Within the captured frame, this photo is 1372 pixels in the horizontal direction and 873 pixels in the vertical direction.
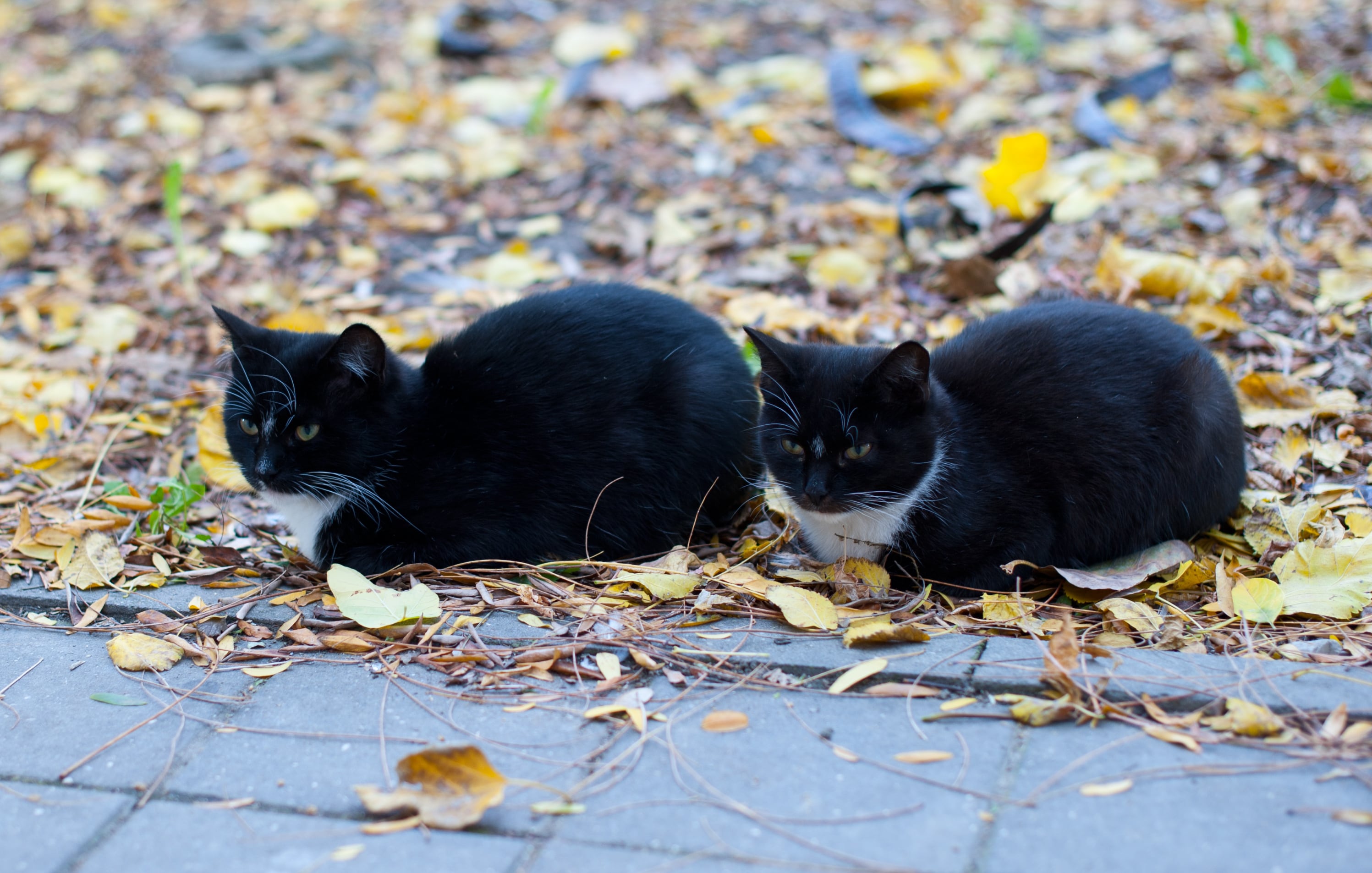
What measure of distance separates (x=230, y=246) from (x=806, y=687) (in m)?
4.19

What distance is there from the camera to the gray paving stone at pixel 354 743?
2100 millimetres

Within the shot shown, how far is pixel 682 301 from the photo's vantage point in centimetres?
349

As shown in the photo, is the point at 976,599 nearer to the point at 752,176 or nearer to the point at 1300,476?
the point at 1300,476

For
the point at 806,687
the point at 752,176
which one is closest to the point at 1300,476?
the point at 806,687

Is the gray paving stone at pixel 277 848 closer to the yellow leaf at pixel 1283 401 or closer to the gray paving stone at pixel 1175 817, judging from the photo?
the gray paving stone at pixel 1175 817

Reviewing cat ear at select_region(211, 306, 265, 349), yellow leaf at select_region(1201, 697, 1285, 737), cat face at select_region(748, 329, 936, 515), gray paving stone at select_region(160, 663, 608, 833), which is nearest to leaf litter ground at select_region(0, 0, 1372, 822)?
yellow leaf at select_region(1201, 697, 1285, 737)

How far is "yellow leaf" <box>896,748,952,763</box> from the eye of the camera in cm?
211

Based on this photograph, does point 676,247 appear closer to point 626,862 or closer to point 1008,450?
point 1008,450

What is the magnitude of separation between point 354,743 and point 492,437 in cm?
109

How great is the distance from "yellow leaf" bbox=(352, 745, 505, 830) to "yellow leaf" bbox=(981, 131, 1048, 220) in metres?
3.81

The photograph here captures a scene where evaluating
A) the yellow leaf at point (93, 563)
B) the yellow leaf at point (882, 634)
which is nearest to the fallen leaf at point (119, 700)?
the yellow leaf at point (93, 563)

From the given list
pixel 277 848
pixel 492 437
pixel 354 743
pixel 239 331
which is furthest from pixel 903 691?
pixel 239 331

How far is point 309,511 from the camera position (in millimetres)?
3133

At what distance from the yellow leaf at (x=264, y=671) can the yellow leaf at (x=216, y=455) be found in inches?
40.2
